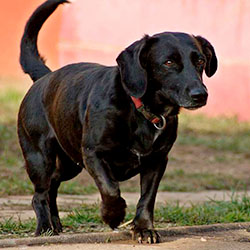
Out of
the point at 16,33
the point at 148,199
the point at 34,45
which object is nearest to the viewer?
the point at 148,199

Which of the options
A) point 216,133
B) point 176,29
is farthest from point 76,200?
point 176,29

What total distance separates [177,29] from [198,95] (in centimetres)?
750

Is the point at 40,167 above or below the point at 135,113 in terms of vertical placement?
below

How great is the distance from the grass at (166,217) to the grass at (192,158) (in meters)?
1.34

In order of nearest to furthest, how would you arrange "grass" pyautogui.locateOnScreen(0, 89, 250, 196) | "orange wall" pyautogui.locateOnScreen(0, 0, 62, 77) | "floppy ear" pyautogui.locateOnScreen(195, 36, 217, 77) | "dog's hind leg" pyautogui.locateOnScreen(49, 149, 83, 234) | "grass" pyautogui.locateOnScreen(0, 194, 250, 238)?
1. "floppy ear" pyautogui.locateOnScreen(195, 36, 217, 77)
2. "grass" pyautogui.locateOnScreen(0, 194, 250, 238)
3. "dog's hind leg" pyautogui.locateOnScreen(49, 149, 83, 234)
4. "grass" pyautogui.locateOnScreen(0, 89, 250, 196)
5. "orange wall" pyautogui.locateOnScreen(0, 0, 62, 77)

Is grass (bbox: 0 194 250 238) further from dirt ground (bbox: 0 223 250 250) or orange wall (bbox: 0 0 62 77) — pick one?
orange wall (bbox: 0 0 62 77)

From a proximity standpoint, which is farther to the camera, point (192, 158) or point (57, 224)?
point (192, 158)

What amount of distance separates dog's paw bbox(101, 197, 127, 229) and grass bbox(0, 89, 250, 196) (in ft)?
7.87

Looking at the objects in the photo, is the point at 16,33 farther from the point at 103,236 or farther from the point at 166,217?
the point at 103,236

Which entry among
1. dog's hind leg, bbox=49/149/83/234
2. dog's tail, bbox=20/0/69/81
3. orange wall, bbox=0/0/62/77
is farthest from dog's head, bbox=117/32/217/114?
orange wall, bbox=0/0/62/77

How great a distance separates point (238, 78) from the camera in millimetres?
11570

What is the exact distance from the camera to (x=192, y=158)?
9352 millimetres

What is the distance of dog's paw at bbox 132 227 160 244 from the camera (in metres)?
4.68

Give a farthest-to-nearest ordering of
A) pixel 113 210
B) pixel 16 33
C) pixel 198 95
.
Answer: pixel 16 33, pixel 113 210, pixel 198 95
